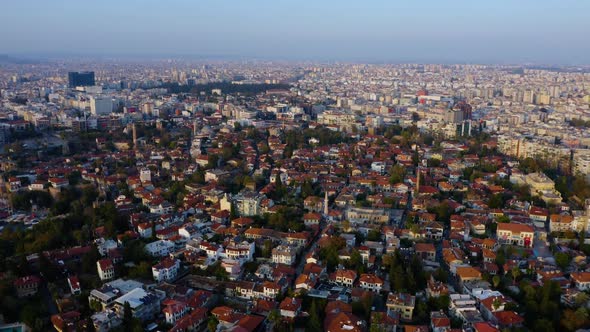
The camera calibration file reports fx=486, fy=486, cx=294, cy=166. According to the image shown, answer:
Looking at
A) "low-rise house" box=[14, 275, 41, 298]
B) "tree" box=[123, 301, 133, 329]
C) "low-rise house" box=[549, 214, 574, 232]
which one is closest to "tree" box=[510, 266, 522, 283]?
"low-rise house" box=[549, 214, 574, 232]

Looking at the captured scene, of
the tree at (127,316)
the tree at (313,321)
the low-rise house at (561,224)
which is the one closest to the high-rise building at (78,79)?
the tree at (127,316)

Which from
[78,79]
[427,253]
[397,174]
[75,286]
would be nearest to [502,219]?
[427,253]

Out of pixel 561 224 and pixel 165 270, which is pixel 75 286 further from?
pixel 561 224

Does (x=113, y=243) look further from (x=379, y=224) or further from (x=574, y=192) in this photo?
(x=574, y=192)

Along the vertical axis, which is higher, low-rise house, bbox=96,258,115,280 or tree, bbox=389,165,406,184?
tree, bbox=389,165,406,184

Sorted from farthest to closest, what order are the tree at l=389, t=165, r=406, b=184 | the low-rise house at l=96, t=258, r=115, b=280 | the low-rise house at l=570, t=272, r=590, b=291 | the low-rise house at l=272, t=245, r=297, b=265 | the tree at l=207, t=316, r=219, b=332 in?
the tree at l=389, t=165, r=406, b=184
the low-rise house at l=272, t=245, r=297, b=265
the low-rise house at l=96, t=258, r=115, b=280
the low-rise house at l=570, t=272, r=590, b=291
the tree at l=207, t=316, r=219, b=332

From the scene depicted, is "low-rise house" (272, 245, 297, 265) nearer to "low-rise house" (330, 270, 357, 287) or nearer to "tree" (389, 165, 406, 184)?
"low-rise house" (330, 270, 357, 287)

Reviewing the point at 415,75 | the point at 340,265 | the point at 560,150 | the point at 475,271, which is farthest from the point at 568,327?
the point at 415,75

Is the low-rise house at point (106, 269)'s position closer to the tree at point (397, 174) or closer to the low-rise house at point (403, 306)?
the low-rise house at point (403, 306)
